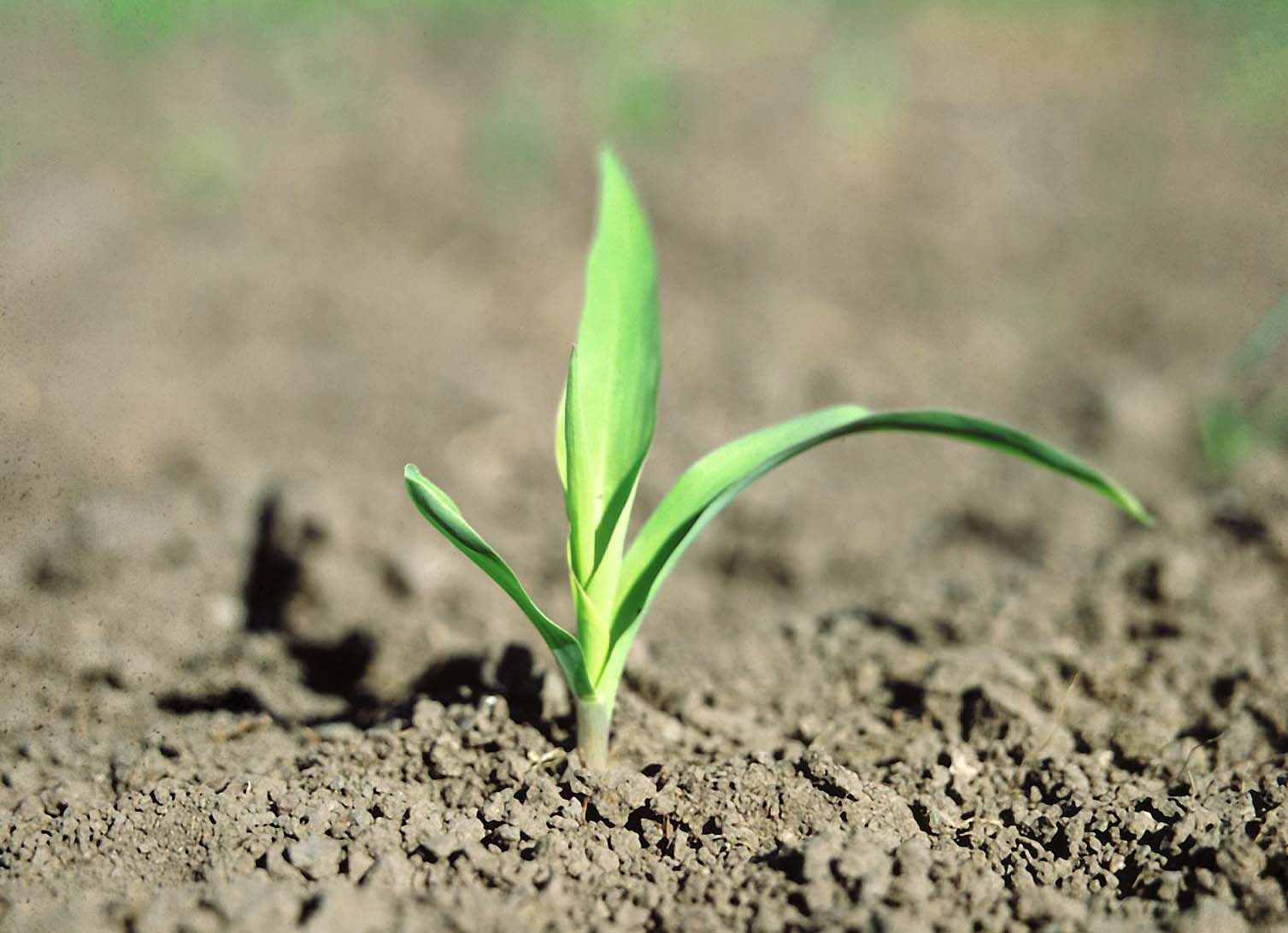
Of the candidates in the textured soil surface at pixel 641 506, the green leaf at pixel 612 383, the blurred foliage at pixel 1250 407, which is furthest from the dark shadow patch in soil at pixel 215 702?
the blurred foliage at pixel 1250 407

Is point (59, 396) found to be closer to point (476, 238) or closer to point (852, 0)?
point (476, 238)

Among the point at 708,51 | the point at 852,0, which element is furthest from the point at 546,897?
the point at 852,0

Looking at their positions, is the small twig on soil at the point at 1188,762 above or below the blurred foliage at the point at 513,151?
below

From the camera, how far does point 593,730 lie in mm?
1355

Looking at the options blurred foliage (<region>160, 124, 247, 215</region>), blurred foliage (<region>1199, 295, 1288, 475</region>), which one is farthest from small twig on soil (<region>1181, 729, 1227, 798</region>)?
blurred foliage (<region>160, 124, 247, 215</region>)

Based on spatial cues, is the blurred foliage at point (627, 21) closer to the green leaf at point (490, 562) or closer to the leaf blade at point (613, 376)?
the leaf blade at point (613, 376)

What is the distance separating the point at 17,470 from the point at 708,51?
12.2 ft

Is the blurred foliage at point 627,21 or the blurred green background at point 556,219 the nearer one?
the blurred green background at point 556,219

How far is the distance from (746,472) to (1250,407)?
1845 millimetres

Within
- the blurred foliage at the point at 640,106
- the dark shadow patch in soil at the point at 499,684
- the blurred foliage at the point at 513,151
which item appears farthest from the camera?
the blurred foliage at the point at 640,106

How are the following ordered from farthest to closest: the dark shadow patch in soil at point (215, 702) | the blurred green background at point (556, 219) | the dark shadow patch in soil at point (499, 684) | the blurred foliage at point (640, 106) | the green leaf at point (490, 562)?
1. the blurred foliage at point (640, 106)
2. the blurred green background at point (556, 219)
3. the dark shadow patch in soil at point (215, 702)
4. the dark shadow patch in soil at point (499, 684)
5. the green leaf at point (490, 562)

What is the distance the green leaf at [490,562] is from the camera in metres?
1.11

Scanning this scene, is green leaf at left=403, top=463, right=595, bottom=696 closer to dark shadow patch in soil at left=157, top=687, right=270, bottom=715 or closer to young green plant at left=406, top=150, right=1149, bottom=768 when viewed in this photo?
young green plant at left=406, top=150, right=1149, bottom=768

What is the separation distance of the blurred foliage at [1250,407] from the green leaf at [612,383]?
1.40 m
